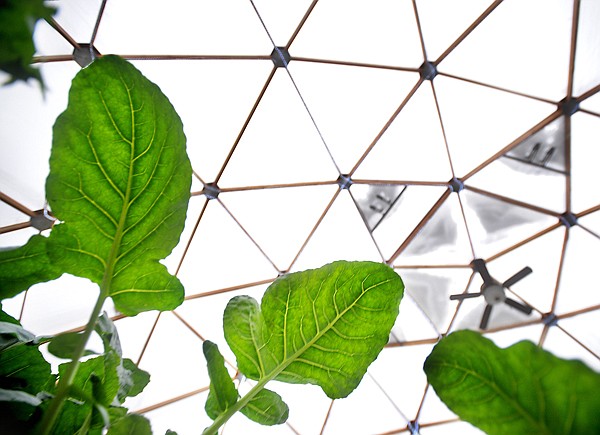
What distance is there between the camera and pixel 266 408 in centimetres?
153

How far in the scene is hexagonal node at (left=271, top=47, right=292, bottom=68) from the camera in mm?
8414

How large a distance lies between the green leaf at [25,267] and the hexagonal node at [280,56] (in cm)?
756

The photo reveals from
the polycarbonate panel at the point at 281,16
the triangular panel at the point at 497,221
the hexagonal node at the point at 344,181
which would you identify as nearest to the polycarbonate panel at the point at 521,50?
the triangular panel at the point at 497,221

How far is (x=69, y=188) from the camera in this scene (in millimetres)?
1237

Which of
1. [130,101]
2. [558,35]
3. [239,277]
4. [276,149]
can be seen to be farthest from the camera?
[239,277]

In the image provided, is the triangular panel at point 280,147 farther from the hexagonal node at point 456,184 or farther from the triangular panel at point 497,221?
the triangular panel at point 497,221

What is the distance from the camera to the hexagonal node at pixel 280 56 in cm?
841

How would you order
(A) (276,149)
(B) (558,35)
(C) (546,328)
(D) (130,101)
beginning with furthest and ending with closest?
(C) (546,328) < (A) (276,149) < (B) (558,35) < (D) (130,101)

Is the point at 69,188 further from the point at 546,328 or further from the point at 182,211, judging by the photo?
the point at 546,328

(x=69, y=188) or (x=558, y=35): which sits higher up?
(x=558, y=35)

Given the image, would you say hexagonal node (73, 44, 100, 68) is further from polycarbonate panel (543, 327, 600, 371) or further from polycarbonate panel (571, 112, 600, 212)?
polycarbonate panel (543, 327, 600, 371)

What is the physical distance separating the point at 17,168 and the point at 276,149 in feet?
14.3

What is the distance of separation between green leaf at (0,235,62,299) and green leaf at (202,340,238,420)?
0.52m

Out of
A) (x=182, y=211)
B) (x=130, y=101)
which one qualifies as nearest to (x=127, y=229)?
(x=182, y=211)
